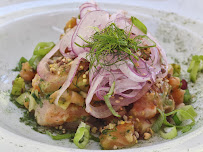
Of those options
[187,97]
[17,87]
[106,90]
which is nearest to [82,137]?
[106,90]

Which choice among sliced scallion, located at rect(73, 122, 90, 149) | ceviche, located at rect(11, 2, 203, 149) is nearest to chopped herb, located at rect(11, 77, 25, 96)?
ceviche, located at rect(11, 2, 203, 149)

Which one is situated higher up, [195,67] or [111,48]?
Answer: [111,48]

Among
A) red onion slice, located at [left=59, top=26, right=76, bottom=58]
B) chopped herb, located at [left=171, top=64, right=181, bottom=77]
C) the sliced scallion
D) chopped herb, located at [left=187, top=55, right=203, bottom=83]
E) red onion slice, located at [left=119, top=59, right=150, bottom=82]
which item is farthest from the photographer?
chopped herb, located at [left=171, top=64, right=181, bottom=77]

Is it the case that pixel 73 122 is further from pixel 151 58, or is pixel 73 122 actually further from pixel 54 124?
pixel 151 58

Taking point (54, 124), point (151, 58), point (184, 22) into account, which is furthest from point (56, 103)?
point (184, 22)

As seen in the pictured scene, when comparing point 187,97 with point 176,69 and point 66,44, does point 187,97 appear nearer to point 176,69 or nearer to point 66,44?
point 176,69

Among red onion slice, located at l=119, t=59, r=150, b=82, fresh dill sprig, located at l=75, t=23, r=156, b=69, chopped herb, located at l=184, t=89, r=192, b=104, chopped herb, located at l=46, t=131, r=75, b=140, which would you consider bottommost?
chopped herb, located at l=46, t=131, r=75, b=140

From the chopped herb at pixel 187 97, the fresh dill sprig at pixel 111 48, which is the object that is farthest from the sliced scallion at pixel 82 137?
the chopped herb at pixel 187 97

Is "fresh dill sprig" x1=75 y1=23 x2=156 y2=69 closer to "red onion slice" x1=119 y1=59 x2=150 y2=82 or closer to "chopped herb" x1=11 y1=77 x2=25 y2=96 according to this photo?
"red onion slice" x1=119 y1=59 x2=150 y2=82
